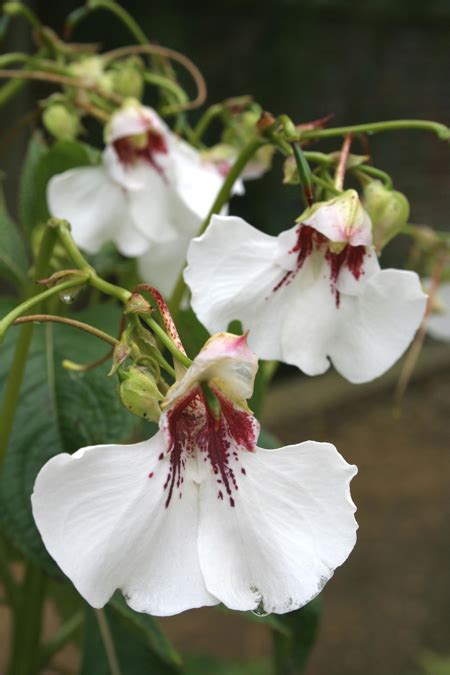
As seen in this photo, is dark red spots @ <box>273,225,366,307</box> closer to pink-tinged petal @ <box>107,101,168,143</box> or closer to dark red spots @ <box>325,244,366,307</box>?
dark red spots @ <box>325,244,366,307</box>

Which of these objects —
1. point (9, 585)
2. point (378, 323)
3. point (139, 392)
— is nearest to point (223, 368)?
point (139, 392)

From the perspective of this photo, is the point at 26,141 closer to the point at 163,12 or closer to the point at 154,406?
the point at 163,12

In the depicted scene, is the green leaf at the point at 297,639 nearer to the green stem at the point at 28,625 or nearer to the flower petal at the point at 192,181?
the green stem at the point at 28,625

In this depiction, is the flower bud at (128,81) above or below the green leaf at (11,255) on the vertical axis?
above

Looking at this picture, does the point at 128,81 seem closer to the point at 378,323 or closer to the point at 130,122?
the point at 130,122

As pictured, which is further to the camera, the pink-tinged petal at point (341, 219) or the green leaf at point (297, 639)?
the green leaf at point (297, 639)

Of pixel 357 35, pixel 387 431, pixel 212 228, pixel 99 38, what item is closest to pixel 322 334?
pixel 212 228

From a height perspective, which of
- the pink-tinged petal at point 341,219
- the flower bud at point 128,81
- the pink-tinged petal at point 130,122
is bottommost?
the flower bud at point 128,81

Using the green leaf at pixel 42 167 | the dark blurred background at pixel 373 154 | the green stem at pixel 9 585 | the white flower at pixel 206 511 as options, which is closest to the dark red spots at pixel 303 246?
the white flower at pixel 206 511
